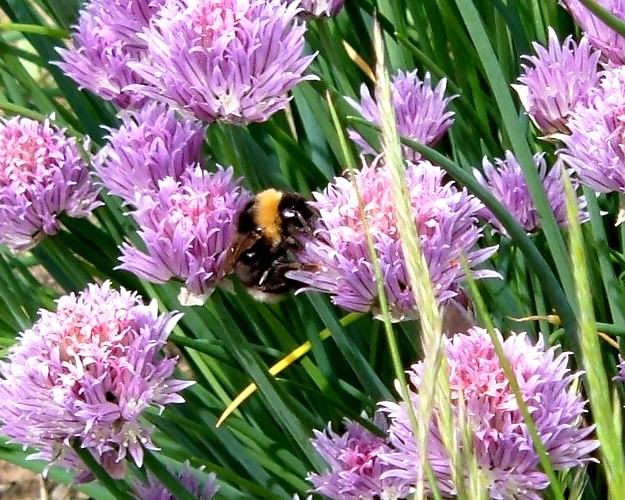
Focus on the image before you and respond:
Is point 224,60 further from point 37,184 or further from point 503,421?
point 503,421

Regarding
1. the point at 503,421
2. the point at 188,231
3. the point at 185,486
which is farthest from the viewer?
the point at 185,486

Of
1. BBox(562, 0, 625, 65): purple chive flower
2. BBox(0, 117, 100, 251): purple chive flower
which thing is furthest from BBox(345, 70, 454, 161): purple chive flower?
BBox(0, 117, 100, 251): purple chive flower

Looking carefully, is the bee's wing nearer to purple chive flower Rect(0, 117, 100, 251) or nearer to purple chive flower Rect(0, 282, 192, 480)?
purple chive flower Rect(0, 282, 192, 480)

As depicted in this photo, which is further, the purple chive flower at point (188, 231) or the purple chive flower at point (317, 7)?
the purple chive flower at point (317, 7)

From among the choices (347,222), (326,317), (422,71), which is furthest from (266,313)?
(422,71)

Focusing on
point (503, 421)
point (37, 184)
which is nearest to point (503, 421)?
point (503, 421)

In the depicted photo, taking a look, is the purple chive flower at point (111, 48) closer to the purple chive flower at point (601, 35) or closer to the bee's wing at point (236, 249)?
the bee's wing at point (236, 249)

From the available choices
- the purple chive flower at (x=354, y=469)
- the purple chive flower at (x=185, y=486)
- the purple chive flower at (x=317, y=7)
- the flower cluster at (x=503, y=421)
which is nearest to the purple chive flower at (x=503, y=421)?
Result: the flower cluster at (x=503, y=421)
